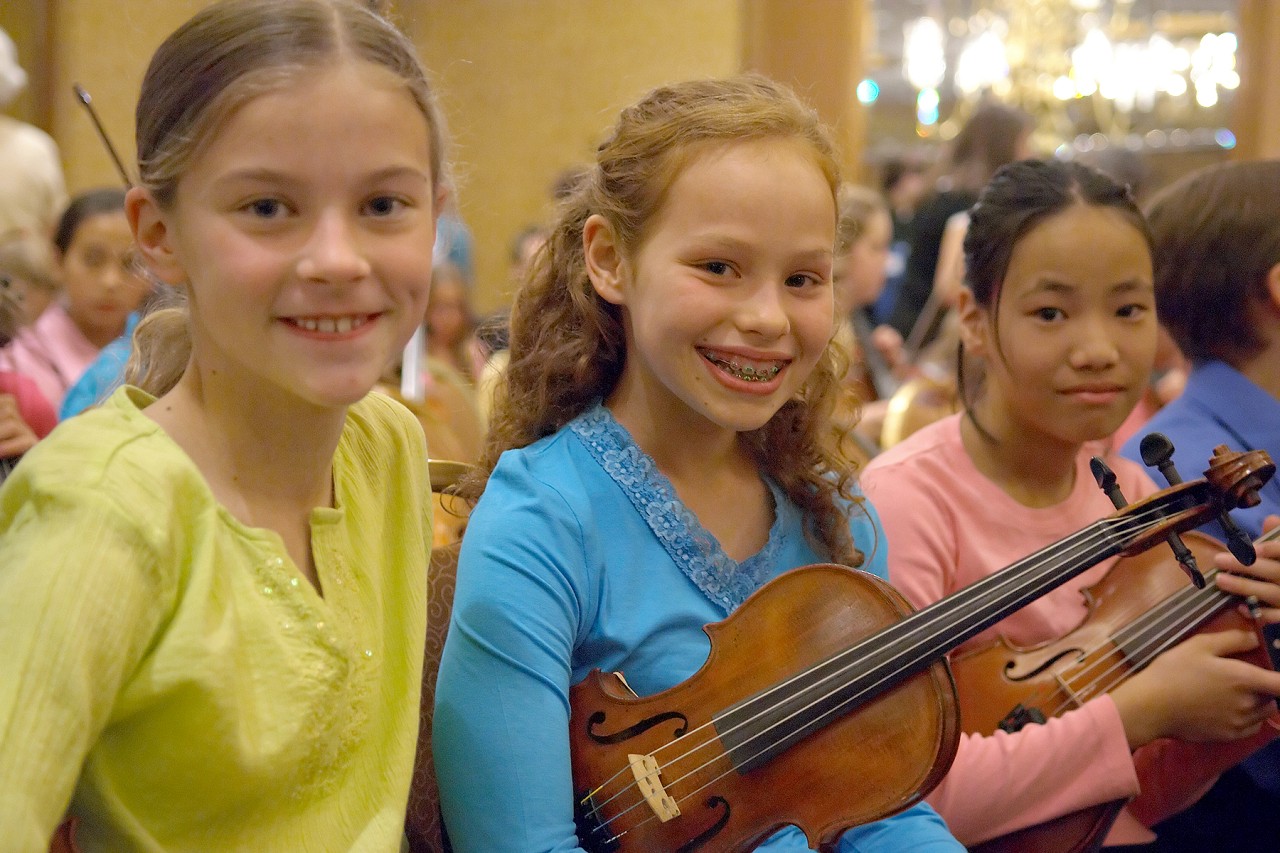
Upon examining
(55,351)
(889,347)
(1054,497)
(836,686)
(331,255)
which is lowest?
(889,347)

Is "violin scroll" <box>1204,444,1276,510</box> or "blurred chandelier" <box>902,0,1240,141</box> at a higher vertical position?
"violin scroll" <box>1204,444,1276,510</box>

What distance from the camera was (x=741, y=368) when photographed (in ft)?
4.05

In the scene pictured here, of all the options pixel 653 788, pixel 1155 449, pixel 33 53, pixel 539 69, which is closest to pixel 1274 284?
pixel 1155 449

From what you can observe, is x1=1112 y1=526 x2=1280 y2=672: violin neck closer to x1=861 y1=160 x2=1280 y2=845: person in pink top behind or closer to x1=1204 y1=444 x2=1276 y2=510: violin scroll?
x1=861 y1=160 x2=1280 y2=845: person in pink top behind

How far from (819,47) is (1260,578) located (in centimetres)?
323

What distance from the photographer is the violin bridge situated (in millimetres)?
1104

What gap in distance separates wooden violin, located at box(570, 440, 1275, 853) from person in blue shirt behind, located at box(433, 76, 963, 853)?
0.12 ft

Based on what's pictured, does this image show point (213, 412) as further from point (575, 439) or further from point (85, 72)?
point (85, 72)

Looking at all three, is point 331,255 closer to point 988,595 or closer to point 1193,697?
point 988,595

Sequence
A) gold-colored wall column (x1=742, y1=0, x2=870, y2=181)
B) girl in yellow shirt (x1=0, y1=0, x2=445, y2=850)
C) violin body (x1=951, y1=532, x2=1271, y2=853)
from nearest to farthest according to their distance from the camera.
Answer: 1. girl in yellow shirt (x1=0, y1=0, x2=445, y2=850)
2. violin body (x1=951, y1=532, x2=1271, y2=853)
3. gold-colored wall column (x1=742, y1=0, x2=870, y2=181)

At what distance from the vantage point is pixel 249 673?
909mm

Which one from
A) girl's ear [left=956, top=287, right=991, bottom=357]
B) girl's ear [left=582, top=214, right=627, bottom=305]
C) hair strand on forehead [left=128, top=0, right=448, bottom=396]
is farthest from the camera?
girl's ear [left=956, top=287, right=991, bottom=357]

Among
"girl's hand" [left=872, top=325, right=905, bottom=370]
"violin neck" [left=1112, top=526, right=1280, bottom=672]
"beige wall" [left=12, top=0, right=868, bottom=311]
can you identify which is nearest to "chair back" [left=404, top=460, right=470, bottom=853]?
"violin neck" [left=1112, top=526, right=1280, bottom=672]

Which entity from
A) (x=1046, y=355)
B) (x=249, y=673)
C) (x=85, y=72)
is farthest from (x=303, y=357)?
(x=85, y=72)
